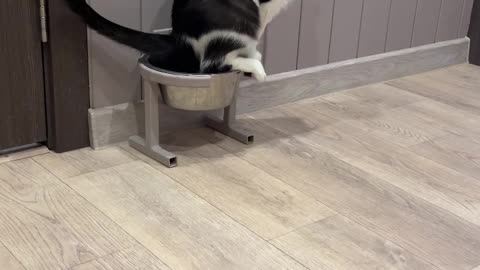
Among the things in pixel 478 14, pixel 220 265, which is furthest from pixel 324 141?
pixel 478 14

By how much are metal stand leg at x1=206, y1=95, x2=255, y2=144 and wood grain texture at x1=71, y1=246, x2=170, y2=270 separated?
25.1 inches

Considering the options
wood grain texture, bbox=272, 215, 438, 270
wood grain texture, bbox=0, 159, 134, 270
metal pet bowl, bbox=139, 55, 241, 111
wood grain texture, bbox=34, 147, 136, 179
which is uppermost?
metal pet bowl, bbox=139, 55, 241, 111

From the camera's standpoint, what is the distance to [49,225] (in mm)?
1351

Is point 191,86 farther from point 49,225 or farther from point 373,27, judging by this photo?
point 373,27

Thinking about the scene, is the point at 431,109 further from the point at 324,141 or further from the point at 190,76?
the point at 190,76

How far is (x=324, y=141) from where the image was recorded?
1.88 metres

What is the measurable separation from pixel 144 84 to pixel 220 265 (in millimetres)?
611

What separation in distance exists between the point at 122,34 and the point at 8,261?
652 mm

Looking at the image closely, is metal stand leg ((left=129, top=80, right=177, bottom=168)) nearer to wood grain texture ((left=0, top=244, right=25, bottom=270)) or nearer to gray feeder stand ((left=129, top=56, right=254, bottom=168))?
gray feeder stand ((left=129, top=56, right=254, bottom=168))

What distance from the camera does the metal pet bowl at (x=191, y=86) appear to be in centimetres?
155

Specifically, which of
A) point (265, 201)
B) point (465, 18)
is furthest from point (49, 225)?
point (465, 18)

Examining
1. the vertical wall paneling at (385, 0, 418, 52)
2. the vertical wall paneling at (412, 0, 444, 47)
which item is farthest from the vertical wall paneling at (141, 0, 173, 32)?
the vertical wall paneling at (412, 0, 444, 47)

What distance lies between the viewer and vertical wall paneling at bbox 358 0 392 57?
2.28 metres

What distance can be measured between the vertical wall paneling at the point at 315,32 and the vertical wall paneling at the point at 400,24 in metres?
0.35
